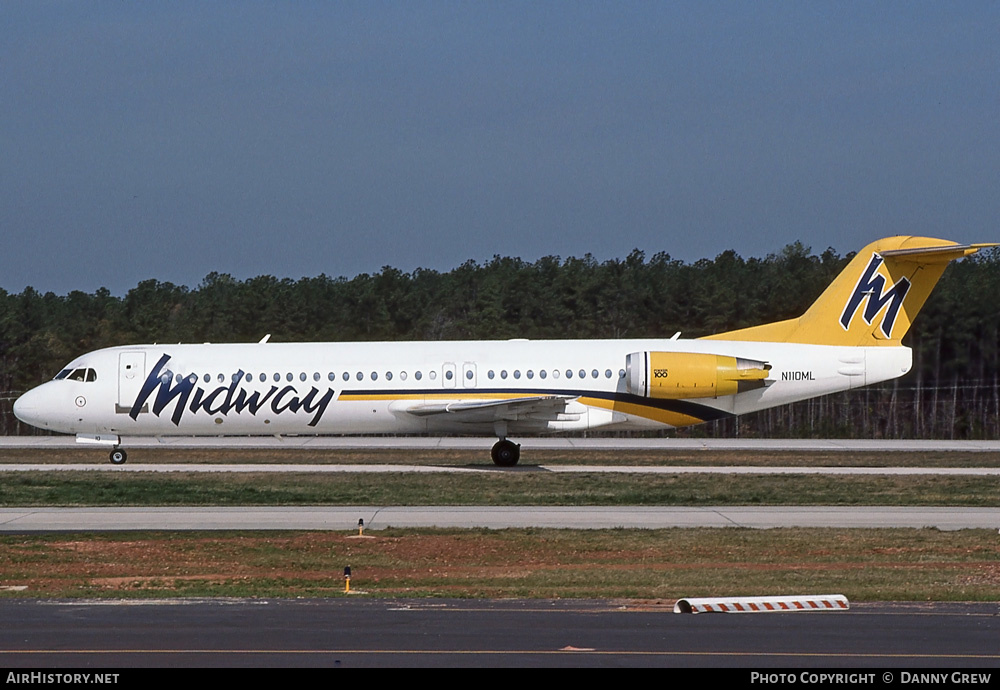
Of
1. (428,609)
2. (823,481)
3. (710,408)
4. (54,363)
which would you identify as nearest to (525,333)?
(54,363)

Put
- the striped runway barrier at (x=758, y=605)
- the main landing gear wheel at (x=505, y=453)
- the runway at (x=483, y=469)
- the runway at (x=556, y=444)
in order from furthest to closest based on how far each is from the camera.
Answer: the runway at (x=556, y=444) < the main landing gear wheel at (x=505, y=453) < the runway at (x=483, y=469) < the striped runway barrier at (x=758, y=605)

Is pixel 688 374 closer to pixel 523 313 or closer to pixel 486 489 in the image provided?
pixel 486 489

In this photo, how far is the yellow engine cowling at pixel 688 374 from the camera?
36156mm

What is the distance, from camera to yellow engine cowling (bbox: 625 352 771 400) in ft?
119

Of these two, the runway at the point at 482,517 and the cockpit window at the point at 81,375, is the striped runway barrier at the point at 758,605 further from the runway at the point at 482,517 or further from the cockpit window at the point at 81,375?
the cockpit window at the point at 81,375

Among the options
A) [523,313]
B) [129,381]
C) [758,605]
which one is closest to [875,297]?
[129,381]

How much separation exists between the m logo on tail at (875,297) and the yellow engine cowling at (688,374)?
3.31m

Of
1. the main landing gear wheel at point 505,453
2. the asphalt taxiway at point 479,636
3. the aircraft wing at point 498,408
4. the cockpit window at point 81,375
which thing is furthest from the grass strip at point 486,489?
the asphalt taxiway at point 479,636

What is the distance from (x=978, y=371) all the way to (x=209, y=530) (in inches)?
1219

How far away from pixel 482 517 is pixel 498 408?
11.9 metres

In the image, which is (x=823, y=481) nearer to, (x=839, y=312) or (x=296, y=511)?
(x=839, y=312)

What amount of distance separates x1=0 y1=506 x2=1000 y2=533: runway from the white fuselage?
1095 centimetres

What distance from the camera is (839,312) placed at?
122ft

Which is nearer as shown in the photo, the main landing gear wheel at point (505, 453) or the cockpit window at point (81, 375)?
the main landing gear wheel at point (505, 453)
